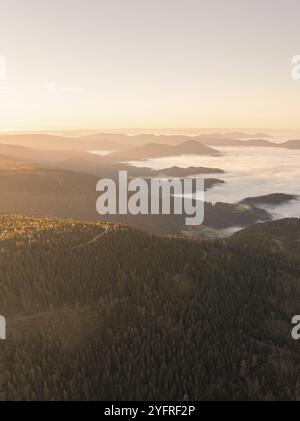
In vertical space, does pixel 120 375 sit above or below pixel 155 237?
below

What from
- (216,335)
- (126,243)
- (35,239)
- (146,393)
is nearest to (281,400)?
(216,335)

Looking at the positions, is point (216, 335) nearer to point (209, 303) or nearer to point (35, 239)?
point (209, 303)

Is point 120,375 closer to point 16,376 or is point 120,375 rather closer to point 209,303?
point 16,376
